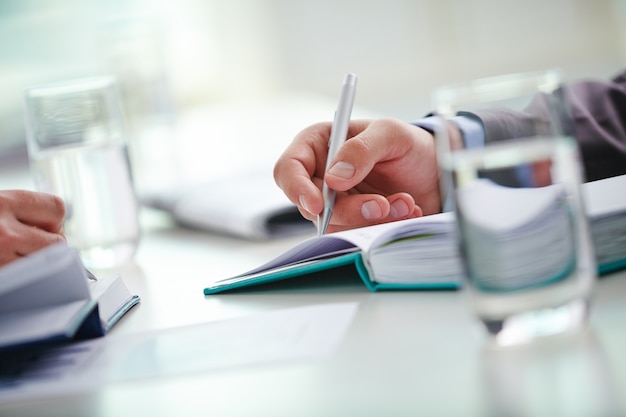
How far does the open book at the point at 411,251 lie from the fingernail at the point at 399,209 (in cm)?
15

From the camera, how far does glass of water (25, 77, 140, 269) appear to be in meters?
1.24

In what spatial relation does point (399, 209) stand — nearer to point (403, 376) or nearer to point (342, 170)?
point (342, 170)

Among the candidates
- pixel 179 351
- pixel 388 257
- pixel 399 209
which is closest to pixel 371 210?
pixel 399 209

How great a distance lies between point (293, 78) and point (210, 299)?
4.16 m

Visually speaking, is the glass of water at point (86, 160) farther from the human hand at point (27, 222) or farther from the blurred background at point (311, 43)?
the blurred background at point (311, 43)

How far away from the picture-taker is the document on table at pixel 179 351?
2.25 ft

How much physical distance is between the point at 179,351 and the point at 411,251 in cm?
20

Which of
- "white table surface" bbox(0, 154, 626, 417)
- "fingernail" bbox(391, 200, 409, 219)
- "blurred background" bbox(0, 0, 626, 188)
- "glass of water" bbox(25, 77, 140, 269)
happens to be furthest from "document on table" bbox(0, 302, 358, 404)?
"blurred background" bbox(0, 0, 626, 188)

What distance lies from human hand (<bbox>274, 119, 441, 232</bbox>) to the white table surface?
0.17 m

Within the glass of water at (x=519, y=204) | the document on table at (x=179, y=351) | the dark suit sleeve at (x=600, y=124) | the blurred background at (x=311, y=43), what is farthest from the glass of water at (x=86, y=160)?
the blurred background at (x=311, y=43)

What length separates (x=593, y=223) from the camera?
745 millimetres

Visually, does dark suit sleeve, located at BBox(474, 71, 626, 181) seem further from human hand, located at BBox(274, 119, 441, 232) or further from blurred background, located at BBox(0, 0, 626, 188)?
blurred background, located at BBox(0, 0, 626, 188)

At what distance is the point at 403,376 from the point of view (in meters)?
0.62

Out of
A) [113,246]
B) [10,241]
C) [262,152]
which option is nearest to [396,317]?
[10,241]
